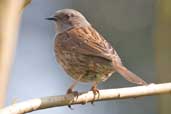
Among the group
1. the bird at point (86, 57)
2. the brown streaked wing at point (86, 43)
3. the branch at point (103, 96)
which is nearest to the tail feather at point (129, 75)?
the bird at point (86, 57)

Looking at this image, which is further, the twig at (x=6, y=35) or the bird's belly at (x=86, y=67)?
the bird's belly at (x=86, y=67)

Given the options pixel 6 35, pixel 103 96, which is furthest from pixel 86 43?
pixel 6 35

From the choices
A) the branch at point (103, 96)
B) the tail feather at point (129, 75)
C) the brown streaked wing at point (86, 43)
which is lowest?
the branch at point (103, 96)

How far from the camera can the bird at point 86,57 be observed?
3.06 m

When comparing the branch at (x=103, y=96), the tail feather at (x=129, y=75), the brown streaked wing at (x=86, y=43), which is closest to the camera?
the branch at (x=103, y=96)

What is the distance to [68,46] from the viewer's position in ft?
11.2

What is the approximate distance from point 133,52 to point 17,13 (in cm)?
415

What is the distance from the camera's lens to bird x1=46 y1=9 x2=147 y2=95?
306 cm

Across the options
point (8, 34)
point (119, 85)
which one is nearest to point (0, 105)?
point (8, 34)

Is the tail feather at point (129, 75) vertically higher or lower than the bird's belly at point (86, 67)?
lower

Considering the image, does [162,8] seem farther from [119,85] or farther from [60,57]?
[119,85]

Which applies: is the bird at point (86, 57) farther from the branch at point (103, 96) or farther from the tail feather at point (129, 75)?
the branch at point (103, 96)

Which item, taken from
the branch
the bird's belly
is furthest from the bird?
the branch

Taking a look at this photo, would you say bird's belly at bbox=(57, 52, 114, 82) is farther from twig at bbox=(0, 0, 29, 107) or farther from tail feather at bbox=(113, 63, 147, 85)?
twig at bbox=(0, 0, 29, 107)
